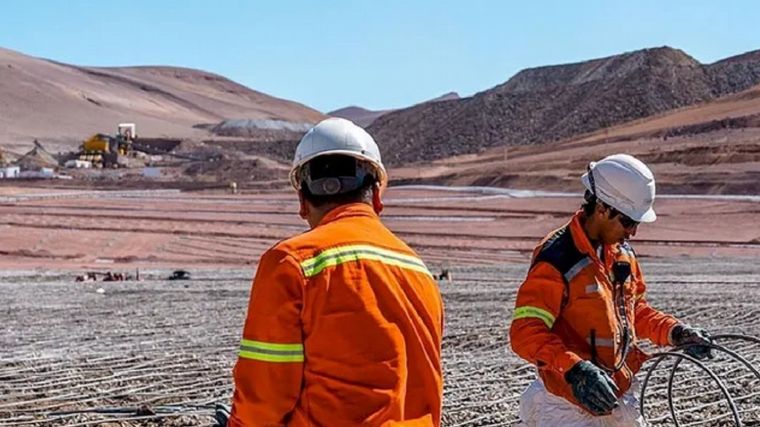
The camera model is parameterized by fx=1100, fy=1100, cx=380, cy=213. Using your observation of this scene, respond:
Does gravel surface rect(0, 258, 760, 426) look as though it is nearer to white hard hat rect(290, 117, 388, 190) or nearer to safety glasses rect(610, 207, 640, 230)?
safety glasses rect(610, 207, 640, 230)

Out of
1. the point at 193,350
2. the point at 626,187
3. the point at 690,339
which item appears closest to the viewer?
the point at 626,187

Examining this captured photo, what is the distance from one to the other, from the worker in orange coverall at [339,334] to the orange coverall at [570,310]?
797mm

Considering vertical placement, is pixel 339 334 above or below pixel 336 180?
below

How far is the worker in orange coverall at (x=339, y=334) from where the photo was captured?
84.5 inches

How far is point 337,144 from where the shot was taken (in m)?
2.39

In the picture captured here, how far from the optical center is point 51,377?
308 inches

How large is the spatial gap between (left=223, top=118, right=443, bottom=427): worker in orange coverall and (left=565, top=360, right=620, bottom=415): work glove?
2.31 ft

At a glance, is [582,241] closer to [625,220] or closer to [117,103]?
[625,220]

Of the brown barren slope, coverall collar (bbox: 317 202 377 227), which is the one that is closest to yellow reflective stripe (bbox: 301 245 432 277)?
coverall collar (bbox: 317 202 377 227)

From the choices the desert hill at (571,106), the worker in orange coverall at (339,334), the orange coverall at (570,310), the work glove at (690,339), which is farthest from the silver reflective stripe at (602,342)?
the desert hill at (571,106)

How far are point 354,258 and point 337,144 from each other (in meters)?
0.29

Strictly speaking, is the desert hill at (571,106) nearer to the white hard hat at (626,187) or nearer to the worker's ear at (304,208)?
the white hard hat at (626,187)

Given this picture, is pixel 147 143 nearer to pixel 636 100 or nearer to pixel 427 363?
pixel 636 100

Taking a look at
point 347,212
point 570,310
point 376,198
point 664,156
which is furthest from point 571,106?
point 347,212
